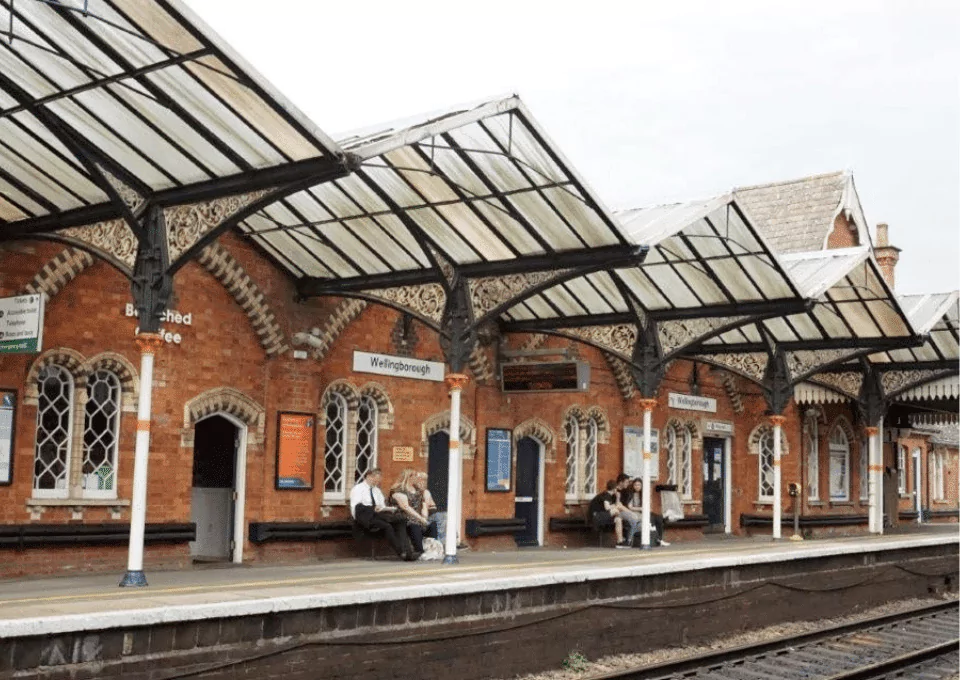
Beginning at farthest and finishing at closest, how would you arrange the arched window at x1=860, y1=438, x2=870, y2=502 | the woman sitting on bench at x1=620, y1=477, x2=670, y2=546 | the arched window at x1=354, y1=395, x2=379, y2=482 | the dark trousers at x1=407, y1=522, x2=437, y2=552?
the arched window at x1=860, y1=438, x2=870, y2=502 → the woman sitting on bench at x1=620, y1=477, x2=670, y2=546 → the arched window at x1=354, y1=395, x2=379, y2=482 → the dark trousers at x1=407, y1=522, x2=437, y2=552

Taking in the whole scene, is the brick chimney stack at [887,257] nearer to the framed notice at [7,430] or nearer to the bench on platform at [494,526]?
the bench on platform at [494,526]

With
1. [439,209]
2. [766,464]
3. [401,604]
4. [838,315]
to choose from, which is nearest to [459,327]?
[439,209]

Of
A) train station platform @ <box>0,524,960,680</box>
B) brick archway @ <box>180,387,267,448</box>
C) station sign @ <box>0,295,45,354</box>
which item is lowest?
train station platform @ <box>0,524,960,680</box>

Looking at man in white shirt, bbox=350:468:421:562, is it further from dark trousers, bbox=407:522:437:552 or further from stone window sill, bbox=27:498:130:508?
stone window sill, bbox=27:498:130:508

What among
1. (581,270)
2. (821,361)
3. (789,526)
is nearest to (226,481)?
(581,270)

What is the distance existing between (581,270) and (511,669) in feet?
17.7

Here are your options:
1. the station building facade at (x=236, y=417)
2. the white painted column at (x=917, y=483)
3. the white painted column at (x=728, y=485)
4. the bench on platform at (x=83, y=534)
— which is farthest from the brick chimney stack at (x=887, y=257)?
the bench on platform at (x=83, y=534)

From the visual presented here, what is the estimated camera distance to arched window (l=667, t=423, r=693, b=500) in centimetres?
2486

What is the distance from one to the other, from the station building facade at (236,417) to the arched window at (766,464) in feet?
17.1

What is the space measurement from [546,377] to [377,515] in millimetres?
3743

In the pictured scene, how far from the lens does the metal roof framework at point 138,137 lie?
10.4 m

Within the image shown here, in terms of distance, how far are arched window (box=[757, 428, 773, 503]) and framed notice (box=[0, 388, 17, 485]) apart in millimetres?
17804

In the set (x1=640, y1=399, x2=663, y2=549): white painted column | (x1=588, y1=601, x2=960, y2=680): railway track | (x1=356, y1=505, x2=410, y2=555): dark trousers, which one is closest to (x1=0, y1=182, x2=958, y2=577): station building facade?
(x1=356, y1=505, x2=410, y2=555): dark trousers

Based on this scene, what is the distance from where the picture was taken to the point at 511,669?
11.6m
